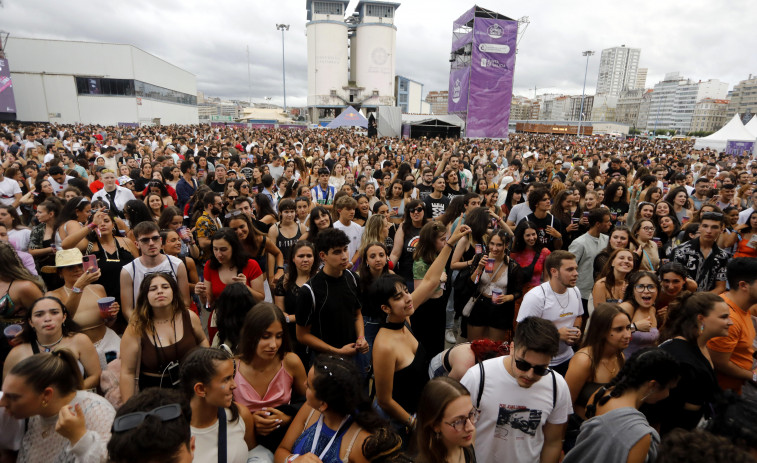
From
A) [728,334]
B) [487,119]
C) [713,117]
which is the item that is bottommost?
[728,334]

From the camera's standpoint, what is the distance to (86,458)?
170 centimetres

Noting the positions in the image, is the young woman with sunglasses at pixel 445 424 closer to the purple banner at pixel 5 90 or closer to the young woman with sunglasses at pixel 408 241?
the young woman with sunglasses at pixel 408 241

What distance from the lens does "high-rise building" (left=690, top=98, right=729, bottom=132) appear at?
380 ft

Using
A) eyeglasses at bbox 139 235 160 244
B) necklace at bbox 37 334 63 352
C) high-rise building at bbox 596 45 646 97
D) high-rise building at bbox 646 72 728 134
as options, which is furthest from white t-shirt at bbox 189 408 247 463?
high-rise building at bbox 596 45 646 97

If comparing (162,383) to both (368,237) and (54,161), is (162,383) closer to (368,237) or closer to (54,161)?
(368,237)

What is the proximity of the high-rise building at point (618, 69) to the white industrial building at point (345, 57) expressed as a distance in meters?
149

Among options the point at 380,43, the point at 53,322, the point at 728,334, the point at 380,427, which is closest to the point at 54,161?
the point at 53,322

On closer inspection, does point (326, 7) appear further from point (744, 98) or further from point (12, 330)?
point (744, 98)

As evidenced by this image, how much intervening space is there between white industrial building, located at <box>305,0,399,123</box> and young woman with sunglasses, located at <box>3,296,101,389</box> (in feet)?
224

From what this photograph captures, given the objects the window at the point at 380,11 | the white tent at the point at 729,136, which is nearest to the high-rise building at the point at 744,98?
the window at the point at 380,11

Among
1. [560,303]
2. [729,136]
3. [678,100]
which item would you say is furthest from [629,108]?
[560,303]

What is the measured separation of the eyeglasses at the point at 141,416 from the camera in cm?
142

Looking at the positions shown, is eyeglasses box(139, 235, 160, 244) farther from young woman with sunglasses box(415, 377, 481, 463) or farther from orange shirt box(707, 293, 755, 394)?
orange shirt box(707, 293, 755, 394)

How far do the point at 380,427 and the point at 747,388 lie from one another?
9.84ft
